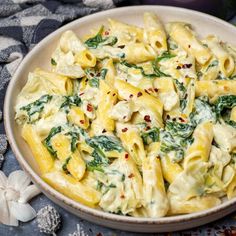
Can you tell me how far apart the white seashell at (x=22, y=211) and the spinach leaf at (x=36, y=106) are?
254 millimetres

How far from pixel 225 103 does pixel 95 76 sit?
413 mm

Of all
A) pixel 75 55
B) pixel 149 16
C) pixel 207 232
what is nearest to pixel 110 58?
pixel 75 55

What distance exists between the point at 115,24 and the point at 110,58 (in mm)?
179

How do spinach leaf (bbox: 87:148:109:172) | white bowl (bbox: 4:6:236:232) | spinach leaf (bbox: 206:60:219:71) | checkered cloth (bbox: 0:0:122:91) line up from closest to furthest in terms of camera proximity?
white bowl (bbox: 4:6:236:232)
spinach leaf (bbox: 87:148:109:172)
spinach leaf (bbox: 206:60:219:71)
checkered cloth (bbox: 0:0:122:91)

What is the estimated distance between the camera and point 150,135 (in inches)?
60.2

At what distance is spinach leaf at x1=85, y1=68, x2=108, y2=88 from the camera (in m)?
1.67

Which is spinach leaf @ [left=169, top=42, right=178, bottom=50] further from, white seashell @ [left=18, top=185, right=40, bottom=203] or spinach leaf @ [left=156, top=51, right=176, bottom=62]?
white seashell @ [left=18, top=185, right=40, bottom=203]

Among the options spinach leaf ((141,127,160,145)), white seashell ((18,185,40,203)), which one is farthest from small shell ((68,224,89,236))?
spinach leaf ((141,127,160,145))

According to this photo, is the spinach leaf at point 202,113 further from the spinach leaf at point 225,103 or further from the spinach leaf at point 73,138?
the spinach leaf at point 73,138

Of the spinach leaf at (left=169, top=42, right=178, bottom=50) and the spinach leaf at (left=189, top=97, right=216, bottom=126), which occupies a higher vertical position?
the spinach leaf at (left=169, top=42, right=178, bottom=50)

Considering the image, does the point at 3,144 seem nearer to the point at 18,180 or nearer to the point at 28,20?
the point at 18,180

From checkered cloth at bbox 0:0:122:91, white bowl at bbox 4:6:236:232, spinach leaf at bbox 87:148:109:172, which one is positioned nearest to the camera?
white bowl at bbox 4:6:236:232

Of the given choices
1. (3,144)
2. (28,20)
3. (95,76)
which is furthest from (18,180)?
(28,20)

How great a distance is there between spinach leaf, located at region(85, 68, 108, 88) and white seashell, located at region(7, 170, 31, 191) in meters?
0.35
